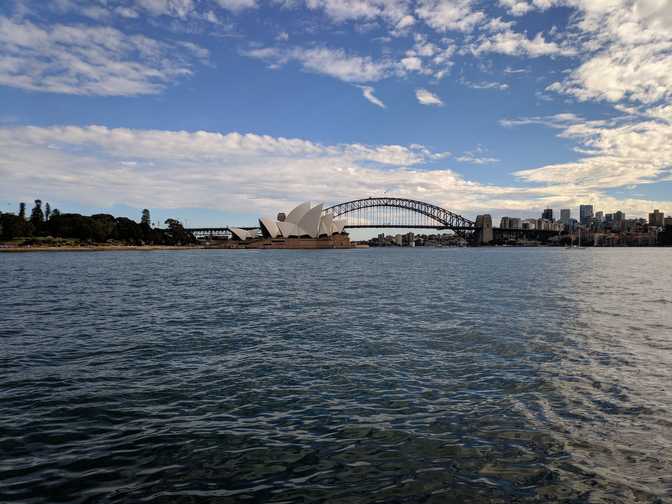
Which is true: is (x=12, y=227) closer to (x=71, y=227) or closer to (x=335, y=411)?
(x=71, y=227)

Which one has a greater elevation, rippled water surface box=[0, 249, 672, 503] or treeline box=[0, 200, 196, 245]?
treeline box=[0, 200, 196, 245]

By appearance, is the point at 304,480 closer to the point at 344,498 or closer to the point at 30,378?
the point at 344,498

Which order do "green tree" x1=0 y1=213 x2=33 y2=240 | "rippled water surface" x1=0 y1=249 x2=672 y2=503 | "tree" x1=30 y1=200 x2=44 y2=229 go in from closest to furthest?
"rippled water surface" x1=0 y1=249 x2=672 y2=503 → "green tree" x1=0 y1=213 x2=33 y2=240 → "tree" x1=30 y1=200 x2=44 y2=229

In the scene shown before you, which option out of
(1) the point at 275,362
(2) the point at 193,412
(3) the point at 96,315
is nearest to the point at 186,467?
(2) the point at 193,412

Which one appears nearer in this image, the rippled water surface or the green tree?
the rippled water surface

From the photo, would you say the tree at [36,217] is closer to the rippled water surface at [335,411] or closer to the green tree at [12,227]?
the green tree at [12,227]

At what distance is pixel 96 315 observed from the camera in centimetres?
2286

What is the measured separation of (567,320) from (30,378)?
70.0 feet

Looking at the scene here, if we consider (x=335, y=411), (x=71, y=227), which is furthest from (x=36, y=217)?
(x=335, y=411)

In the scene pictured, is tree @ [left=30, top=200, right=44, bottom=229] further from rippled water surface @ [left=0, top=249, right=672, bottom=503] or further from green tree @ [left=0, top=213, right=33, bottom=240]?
rippled water surface @ [left=0, top=249, right=672, bottom=503]

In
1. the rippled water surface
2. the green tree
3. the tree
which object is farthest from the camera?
the tree

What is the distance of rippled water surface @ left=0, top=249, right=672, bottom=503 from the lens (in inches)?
269

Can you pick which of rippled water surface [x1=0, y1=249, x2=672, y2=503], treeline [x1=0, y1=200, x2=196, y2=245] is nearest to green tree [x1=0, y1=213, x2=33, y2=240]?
treeline [x1=0, y1=200, x2=196, y2=245]

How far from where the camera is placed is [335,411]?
32.0 feet
